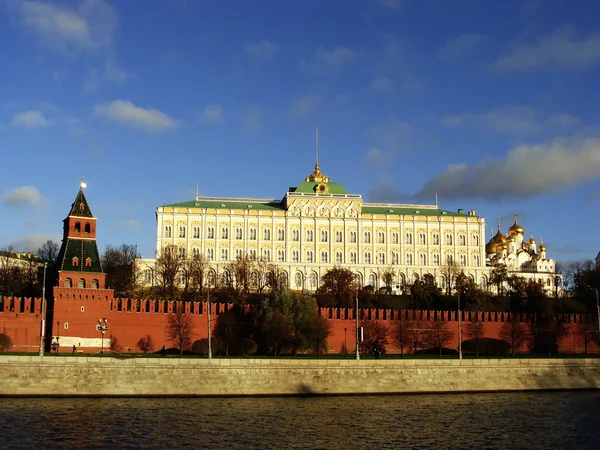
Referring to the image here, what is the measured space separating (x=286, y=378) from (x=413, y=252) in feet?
228

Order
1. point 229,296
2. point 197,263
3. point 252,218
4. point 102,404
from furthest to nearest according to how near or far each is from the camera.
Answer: point 252,218 → point 197,263 → point 229,296 → point 102,404

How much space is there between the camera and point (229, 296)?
2906 inches

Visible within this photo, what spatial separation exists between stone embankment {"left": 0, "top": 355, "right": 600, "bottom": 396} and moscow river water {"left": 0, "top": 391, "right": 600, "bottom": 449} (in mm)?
1127

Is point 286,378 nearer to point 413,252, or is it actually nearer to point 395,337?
point 395,337

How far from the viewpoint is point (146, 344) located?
58.4 m

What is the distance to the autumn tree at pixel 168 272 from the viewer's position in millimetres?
79438

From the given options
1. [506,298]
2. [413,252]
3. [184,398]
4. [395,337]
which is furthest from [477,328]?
[413,252]

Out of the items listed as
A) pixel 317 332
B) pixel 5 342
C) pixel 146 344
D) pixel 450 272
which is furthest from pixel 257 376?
pixel 450 272

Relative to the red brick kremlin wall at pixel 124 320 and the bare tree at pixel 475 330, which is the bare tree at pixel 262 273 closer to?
the red brick kremlin wall at pixel 124 320

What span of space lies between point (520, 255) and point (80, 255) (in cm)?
8728

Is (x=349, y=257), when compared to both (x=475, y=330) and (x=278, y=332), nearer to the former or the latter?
(x=475, y=330)

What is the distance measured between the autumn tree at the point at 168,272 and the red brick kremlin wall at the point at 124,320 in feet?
47.2

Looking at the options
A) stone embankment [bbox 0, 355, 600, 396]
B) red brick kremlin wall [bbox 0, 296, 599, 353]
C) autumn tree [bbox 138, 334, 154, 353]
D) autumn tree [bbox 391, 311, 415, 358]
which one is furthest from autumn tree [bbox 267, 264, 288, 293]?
→ stone embankment [bbox 0, 355, 600, 396]

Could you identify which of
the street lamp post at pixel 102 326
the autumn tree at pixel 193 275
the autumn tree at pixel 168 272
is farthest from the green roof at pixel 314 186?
the street lamp post at pixel 102 326
